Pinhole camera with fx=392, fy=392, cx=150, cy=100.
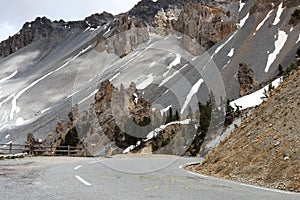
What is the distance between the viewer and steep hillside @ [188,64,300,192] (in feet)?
45.5

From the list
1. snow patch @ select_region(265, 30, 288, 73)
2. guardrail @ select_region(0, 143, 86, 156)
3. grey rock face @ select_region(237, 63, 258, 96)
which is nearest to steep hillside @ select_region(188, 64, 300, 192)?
guardrail @ select_region(0, 143, 86, 156)

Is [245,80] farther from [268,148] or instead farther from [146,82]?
[268,148]

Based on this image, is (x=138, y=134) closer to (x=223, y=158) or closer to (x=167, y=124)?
(x=167, y=124)

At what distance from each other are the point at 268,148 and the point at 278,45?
109503mm

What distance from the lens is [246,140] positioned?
1972 centimetres

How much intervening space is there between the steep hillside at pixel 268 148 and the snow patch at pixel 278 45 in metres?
86.4

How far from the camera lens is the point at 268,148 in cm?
1653

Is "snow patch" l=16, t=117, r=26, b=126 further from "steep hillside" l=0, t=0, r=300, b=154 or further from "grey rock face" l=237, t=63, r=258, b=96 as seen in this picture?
"grey rock face" l=237, t=63, r=258, b=96

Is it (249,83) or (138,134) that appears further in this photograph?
(249,83)

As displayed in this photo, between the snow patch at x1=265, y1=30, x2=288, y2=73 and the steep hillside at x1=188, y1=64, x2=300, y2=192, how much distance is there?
284 feet

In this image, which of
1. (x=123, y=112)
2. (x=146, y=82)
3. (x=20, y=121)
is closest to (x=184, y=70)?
(x=146, y=82)

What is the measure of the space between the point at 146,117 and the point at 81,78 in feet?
377

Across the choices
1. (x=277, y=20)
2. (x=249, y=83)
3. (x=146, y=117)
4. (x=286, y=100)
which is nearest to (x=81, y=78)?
(x=277, y=20)

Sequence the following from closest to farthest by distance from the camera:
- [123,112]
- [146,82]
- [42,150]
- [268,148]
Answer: [268,148] < [42,150] < [123,112] < [146,82]
